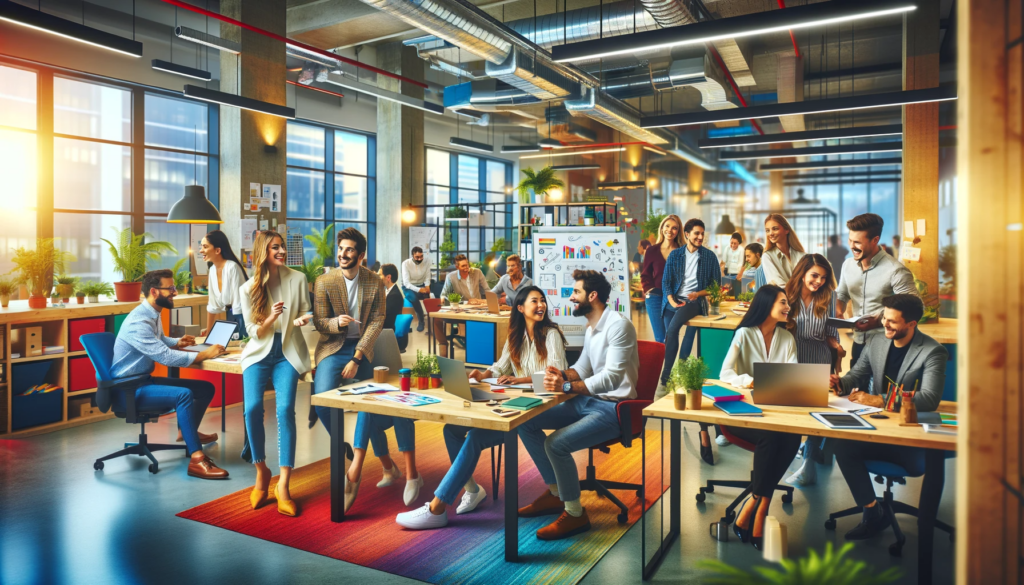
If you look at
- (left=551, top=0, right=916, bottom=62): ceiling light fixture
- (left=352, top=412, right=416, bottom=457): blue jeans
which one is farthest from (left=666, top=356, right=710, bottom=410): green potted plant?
(left=551, top=0, right=916, bottom=62): ceiling light fixture

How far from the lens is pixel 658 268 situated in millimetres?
7359

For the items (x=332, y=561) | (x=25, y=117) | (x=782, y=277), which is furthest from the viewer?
(x=25, y=117)

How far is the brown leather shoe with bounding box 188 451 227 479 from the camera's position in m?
4.93

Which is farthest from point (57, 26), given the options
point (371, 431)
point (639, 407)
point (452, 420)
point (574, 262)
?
point (639, 407)

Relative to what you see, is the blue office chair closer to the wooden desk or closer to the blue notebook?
the wooden desk

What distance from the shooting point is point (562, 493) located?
12.9ft

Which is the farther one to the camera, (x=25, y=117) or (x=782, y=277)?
(x=25, y=117)

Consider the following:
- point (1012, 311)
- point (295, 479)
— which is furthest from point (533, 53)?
point (1012, 311)

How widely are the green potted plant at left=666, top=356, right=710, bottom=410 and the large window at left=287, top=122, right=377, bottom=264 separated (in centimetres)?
1166

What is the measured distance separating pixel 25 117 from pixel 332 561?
9131 millimetres

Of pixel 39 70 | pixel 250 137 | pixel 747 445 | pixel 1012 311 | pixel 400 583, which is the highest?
pixel 39 70

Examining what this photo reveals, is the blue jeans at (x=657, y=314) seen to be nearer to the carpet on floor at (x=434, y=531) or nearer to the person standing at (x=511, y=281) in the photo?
the person standing at (x=511, y=281)

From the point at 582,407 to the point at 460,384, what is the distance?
81 cm

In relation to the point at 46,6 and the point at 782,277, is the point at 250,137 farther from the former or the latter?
the point at 782,277
